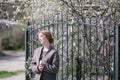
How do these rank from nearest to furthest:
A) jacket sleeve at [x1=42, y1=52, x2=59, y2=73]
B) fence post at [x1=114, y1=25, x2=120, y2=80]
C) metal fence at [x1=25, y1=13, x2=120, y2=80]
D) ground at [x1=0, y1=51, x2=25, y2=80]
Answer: jacket sleeve at [x1=42, y1=52, x2=59, y2=73], fence post at [x1=114, y1=25, x2=120, y2=80], metal fence at [x1=25, y1=13, x2=120, y2=80], ground at [x1=0, y1=51, x2=25, y2=80]

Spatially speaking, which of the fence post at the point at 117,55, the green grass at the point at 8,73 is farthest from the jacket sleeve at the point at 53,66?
the green grass at the point at 8,73

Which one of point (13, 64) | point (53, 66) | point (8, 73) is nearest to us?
point (53, 66)

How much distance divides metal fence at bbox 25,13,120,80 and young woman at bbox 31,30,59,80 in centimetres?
94

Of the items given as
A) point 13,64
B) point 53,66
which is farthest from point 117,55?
point 13,64

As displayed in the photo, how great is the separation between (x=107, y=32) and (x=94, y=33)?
231mm

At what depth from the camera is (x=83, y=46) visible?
22.4 ft

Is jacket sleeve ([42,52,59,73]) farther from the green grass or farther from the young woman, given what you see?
the green grass

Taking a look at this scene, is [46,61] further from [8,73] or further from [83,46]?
[8,73]

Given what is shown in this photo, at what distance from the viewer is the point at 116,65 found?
19.6 ft

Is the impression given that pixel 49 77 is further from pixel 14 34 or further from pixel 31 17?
pixel 14 34

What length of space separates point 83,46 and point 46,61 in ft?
4.04

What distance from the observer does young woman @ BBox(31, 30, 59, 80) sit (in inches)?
225

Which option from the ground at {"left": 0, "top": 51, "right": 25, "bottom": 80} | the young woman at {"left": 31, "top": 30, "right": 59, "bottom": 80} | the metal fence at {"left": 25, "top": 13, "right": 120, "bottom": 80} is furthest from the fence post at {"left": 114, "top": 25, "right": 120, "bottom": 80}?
the ground at {"left": 0, "top": 51, "right": 25, "bottom": 80}

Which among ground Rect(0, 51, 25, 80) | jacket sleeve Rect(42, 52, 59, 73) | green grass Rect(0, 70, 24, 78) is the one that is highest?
jacket sleeve Rect(42, 52, 59, 73)
